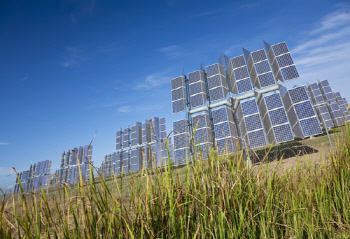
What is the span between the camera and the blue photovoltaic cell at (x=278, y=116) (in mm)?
8268

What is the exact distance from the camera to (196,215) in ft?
6.82

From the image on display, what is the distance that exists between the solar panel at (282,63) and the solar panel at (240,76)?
145cm

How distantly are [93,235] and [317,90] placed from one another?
2420 centimetres

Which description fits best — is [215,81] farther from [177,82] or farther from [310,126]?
[310,126]

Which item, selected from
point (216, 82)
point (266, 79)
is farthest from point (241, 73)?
point (216, 82)

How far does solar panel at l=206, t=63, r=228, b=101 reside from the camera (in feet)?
32.2

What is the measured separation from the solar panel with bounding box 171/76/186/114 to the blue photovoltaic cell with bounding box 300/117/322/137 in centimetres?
591

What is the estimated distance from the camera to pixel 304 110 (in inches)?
338

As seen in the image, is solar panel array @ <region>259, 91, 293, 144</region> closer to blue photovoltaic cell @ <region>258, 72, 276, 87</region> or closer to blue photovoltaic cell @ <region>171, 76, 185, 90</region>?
blue photovoltaic cell @ <region>258, 72, 276, 87</region>

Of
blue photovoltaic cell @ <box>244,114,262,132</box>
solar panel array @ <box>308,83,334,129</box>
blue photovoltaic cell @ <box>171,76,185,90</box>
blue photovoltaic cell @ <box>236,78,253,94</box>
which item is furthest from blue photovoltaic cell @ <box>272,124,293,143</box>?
solar panel array @ <box>308,83,334,129</box>

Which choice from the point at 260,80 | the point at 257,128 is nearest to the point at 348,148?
the point at 257,128

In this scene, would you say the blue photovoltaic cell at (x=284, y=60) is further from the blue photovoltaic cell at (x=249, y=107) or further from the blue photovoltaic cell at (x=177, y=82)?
the blue photovoltaic cell at (x=177, y=82)

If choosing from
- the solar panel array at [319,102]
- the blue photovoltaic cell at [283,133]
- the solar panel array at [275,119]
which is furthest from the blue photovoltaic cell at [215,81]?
the solar panel array at [319,102]

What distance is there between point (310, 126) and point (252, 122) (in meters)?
2.43
